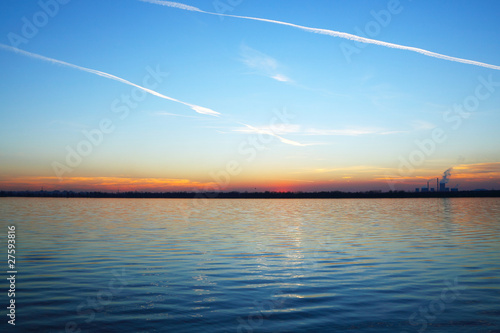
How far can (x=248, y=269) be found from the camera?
22375mm

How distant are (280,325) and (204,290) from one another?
5596mm

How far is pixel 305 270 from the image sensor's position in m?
22.1

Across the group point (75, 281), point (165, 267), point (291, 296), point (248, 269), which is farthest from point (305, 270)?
point (75, 281)

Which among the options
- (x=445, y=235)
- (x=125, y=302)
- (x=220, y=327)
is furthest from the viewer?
(x=445, y=235)

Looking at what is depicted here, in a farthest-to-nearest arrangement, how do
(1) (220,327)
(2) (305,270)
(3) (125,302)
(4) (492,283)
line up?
1. (2) (305,270)
2. (4) (492,283)
3. (3) (125,302)
4. (1) (220,327)

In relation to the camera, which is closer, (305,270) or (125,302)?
(125,302)

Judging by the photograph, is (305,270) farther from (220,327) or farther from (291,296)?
(220,327)

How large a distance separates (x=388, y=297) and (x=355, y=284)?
2.46 m

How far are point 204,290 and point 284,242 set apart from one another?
1753cm

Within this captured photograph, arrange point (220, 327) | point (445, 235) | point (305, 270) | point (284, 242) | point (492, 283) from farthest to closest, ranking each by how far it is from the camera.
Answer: point (445, 235)
point (284, 242)
point (305, 270)
point (492, 283)
point (220, 327)

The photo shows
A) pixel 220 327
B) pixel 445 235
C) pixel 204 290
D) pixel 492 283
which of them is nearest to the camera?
pixel 220 327

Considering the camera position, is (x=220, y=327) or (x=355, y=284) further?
(x=355, y=284)

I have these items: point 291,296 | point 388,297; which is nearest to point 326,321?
point 291,296

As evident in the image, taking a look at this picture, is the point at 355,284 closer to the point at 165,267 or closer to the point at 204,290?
the point at 204,290
